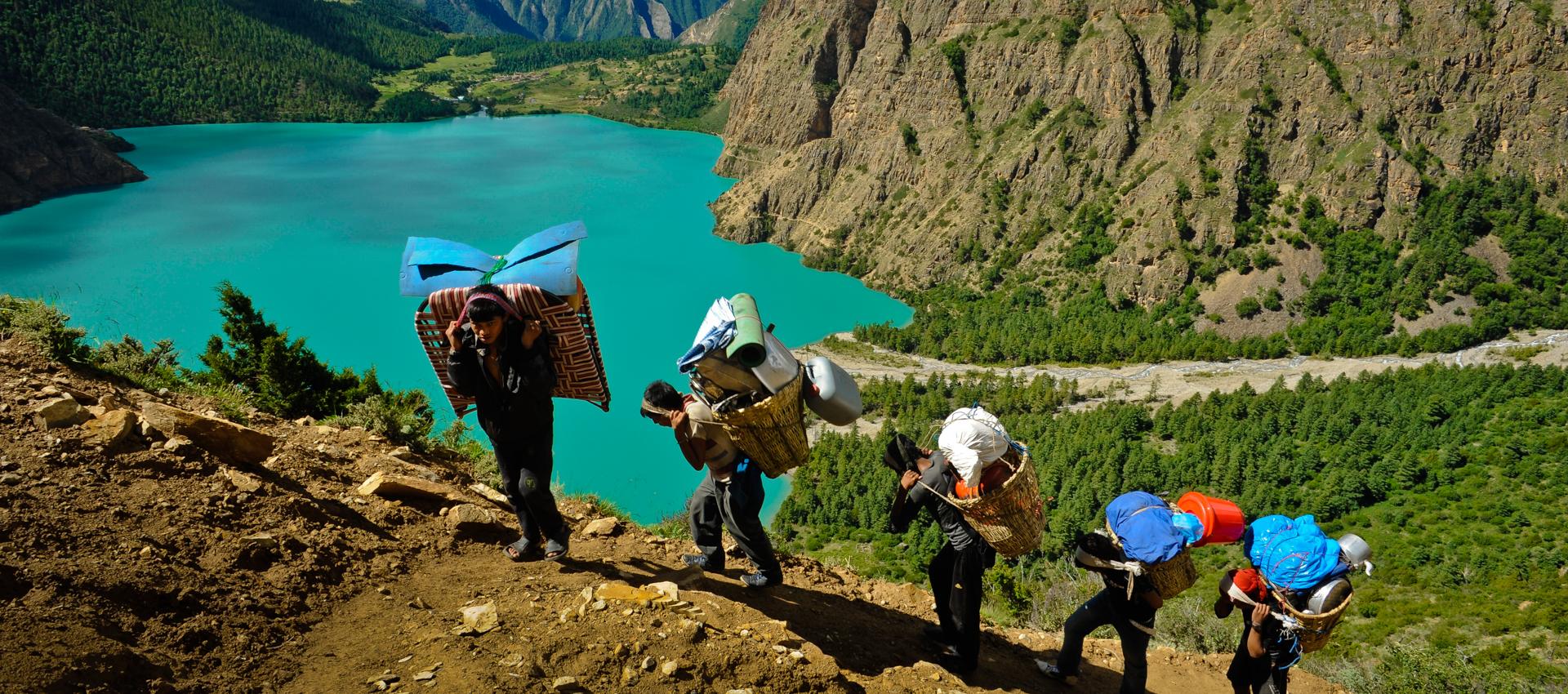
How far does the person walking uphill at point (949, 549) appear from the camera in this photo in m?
5.02

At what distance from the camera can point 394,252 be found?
217ft

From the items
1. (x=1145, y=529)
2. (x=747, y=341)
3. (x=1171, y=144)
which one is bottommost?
(x=1145, y=529)

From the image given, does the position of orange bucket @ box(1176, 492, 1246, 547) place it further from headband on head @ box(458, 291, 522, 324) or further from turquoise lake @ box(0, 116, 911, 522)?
turquoise lake @ box(0, 116, 911, 522)

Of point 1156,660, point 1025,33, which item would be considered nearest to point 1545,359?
point 1025,33

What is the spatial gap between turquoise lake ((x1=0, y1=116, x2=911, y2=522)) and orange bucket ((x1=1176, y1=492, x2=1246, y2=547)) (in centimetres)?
2639

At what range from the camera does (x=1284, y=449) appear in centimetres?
3688

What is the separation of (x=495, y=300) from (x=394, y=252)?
6831cm

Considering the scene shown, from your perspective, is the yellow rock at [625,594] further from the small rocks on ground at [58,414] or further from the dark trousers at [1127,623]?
the small rocks on ground at [58,414]

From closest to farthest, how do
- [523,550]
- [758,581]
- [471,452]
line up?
[523,550]
[758,581]
[471,452]

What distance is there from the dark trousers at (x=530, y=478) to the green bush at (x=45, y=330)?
190 inches

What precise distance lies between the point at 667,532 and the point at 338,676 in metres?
4.01

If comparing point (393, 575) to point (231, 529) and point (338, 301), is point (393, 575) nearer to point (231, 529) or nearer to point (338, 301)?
point (231, 529)

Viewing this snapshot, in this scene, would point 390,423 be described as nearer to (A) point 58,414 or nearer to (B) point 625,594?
(A) point 58,414

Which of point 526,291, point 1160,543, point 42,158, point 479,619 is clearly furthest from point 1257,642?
point 42,158
